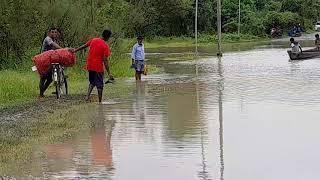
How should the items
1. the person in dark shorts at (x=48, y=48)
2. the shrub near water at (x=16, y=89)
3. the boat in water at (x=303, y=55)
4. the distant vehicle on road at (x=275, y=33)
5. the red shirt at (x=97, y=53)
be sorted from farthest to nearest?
the distant vehicle on road at (x=275, y=33)
the boat in water at (x=303, y=55)
the person in dark shorts at (x=48, y=48)
the shrub near water at (x=16, y=89)
the red shirt at (x=97, y=53)

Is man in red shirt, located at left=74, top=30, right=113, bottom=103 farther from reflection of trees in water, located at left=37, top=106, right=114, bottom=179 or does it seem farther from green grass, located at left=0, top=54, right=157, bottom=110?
reflection of trees in water, located at left=37, top=106, right=114, bottom=179

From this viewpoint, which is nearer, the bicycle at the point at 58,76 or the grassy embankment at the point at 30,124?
the grassy embankment at the point at 30,124

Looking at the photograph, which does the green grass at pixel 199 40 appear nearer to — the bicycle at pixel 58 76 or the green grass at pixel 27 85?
the green grass at pixel 27 85

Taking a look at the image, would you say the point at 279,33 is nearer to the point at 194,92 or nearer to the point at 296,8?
the point at 296,8

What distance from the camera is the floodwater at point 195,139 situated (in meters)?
7.71

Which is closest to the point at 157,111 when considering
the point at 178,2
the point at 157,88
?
the point at 157,88

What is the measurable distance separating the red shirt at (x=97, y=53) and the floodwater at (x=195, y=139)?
0.96 m

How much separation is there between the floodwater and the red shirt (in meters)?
0.96

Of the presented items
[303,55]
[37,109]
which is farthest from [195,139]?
[303,55]

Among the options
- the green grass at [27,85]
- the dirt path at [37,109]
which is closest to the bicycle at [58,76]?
the dirt path at [37,109]

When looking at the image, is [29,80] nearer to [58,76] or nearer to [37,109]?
[58,76]

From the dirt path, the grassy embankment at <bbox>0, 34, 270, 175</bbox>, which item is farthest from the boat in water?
the dirt path

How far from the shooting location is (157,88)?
60.0ft

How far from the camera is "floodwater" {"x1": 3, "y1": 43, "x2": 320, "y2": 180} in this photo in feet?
25.3
